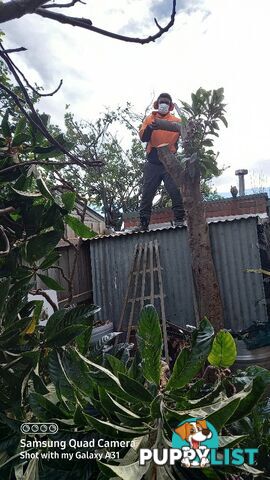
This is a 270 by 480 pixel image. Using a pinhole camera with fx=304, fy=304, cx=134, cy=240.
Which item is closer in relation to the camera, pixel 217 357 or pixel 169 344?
pixel 217 357

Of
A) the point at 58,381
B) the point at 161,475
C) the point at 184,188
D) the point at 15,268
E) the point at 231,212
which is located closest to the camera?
the point at 161,475

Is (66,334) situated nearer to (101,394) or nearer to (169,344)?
(101,394)

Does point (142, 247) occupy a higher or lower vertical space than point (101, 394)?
higher

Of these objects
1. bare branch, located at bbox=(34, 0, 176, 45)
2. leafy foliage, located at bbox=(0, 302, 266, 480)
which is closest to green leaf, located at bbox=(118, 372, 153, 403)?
leafy foliage, located at bbox=(0, 302, 266, 480)

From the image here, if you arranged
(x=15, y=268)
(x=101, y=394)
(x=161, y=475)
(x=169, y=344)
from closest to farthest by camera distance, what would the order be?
1. (x=161, y=475)
2. (x=101, y=394)
3. (x=15, y=268)
4. (x=169, y=344)

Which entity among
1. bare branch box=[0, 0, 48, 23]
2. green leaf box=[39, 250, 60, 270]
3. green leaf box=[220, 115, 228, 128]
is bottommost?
green leaf box=[39, 250, 60, 270]

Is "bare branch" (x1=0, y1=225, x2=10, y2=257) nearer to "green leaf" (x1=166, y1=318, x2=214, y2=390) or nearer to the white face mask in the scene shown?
"green leaf" (x1=166, y1=318, x2=214, y2=390)

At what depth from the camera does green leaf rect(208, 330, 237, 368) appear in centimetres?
80

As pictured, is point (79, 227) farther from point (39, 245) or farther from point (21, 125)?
point (21, 125)

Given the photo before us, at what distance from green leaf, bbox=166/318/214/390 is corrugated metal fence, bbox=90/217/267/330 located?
4.69 metres

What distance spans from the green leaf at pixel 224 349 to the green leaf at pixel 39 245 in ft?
1.93

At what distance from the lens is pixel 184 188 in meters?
4.26

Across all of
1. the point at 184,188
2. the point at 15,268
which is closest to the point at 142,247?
the point at 184,188

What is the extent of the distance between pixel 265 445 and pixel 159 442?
1.24 feet
